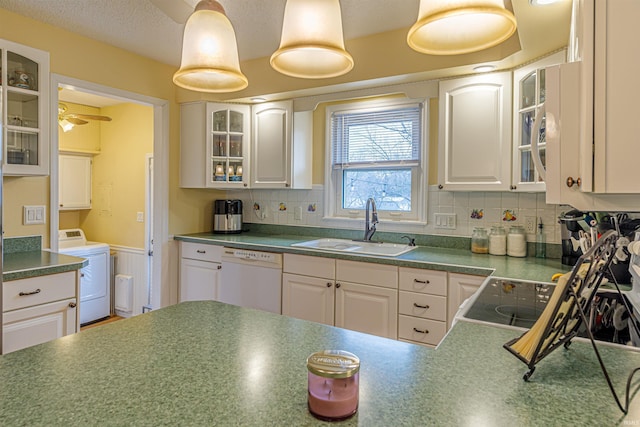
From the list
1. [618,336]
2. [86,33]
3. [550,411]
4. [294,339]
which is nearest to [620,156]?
[550,411]

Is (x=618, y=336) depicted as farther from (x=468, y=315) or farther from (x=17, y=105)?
(x=17, y=105)

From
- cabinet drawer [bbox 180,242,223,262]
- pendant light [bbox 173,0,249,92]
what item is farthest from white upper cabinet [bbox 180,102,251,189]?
pendant light [bbox 173,0,249,92]

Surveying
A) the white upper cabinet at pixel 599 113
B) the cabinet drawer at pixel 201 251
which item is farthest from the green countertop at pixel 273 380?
the cabinet drawer at pixel 201 251

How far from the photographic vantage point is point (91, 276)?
394 cm

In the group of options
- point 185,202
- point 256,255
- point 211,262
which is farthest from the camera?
point 185,202

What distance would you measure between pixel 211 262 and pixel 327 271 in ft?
3.90

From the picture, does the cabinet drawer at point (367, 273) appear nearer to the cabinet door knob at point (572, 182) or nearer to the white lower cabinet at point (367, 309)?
the white lower cabinet at point (367, 309)

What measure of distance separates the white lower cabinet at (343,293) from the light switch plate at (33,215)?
1.74 metres

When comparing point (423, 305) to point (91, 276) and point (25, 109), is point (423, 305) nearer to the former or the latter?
point (25, 109)

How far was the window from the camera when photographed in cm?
298

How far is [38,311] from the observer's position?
206 cm

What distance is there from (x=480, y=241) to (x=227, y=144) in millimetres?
2305

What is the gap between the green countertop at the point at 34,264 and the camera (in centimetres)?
197

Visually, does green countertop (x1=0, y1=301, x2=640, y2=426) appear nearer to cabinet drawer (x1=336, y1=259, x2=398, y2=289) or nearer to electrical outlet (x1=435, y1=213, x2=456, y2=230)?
cabinet drawer (x1=336, y1=259, x2=398, y2=289)
